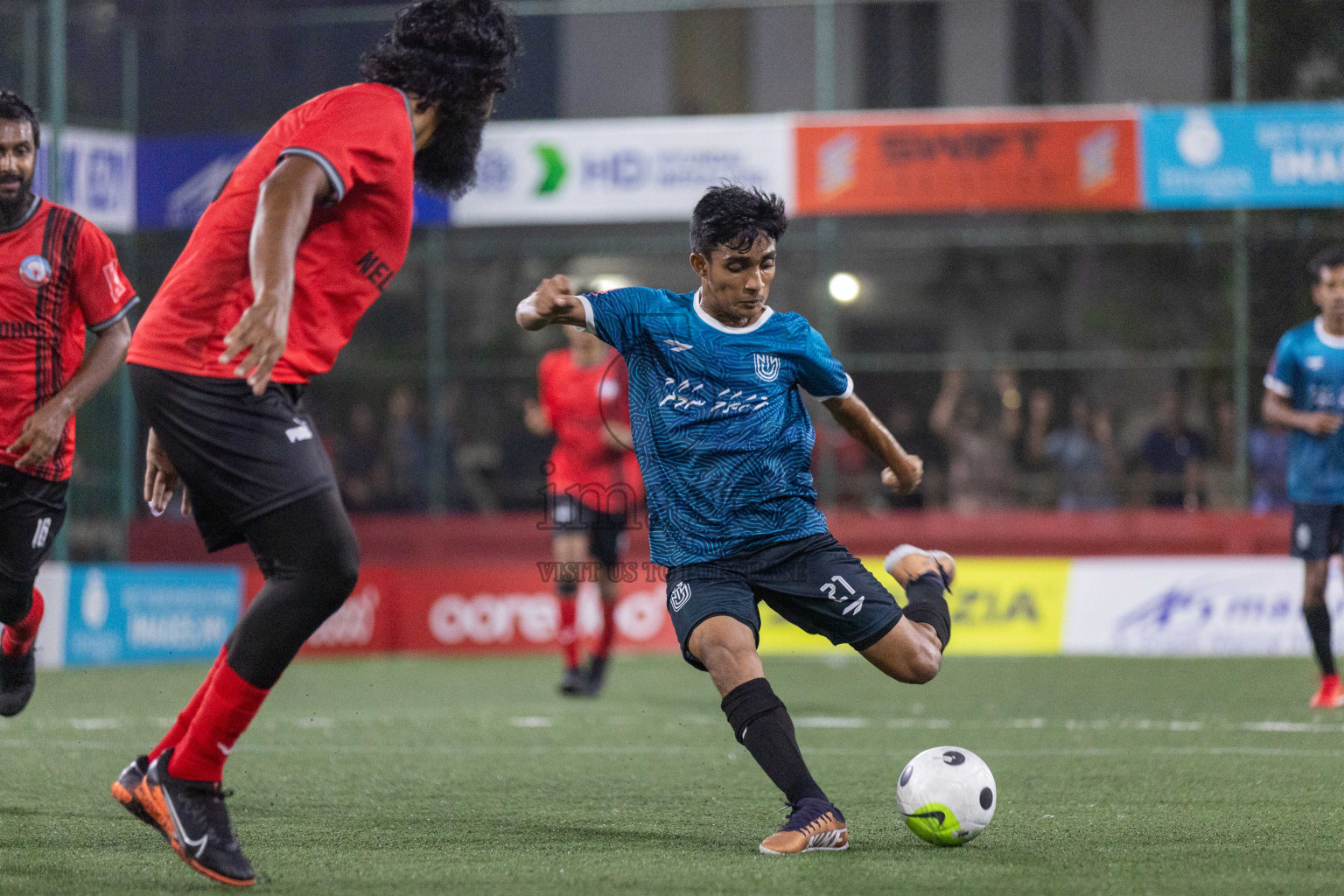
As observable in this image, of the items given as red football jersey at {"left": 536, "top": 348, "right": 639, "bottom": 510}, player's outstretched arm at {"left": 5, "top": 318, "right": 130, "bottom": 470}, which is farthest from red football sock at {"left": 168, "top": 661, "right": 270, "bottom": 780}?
red football jersey at {"left": 536, "top": 348, "right": 639, "bottom": 510}

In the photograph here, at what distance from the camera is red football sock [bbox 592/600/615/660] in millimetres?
10000

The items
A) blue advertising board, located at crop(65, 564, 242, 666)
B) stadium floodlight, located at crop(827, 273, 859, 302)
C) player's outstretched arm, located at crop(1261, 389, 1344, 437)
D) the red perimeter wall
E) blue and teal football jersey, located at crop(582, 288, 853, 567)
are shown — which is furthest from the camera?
stadium floodlight, located at crop(827, 273, 859, 302)

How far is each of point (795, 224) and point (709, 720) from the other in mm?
8893

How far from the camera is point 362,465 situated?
16.0 metres

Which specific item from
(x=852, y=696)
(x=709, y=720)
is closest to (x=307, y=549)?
(x=709, y=720)

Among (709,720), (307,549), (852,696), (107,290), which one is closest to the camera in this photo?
(307,549)

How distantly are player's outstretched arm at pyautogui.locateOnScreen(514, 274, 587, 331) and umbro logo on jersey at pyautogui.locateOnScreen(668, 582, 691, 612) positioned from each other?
86 cm

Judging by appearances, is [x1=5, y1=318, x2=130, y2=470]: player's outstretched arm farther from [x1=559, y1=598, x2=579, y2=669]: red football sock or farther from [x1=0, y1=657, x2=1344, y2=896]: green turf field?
[x1=559, y1=598, x2=579, y2=669]: red football sock

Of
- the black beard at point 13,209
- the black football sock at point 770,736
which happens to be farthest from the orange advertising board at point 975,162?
the black football sock at point 770,736

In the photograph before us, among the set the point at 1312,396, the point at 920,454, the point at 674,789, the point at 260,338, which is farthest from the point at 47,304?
the point at 920,454

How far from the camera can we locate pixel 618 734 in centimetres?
765

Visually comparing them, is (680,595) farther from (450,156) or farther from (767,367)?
(450,156)

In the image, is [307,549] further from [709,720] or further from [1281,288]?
[1281,288]

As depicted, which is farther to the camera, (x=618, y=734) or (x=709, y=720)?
(x=709, y=720)
